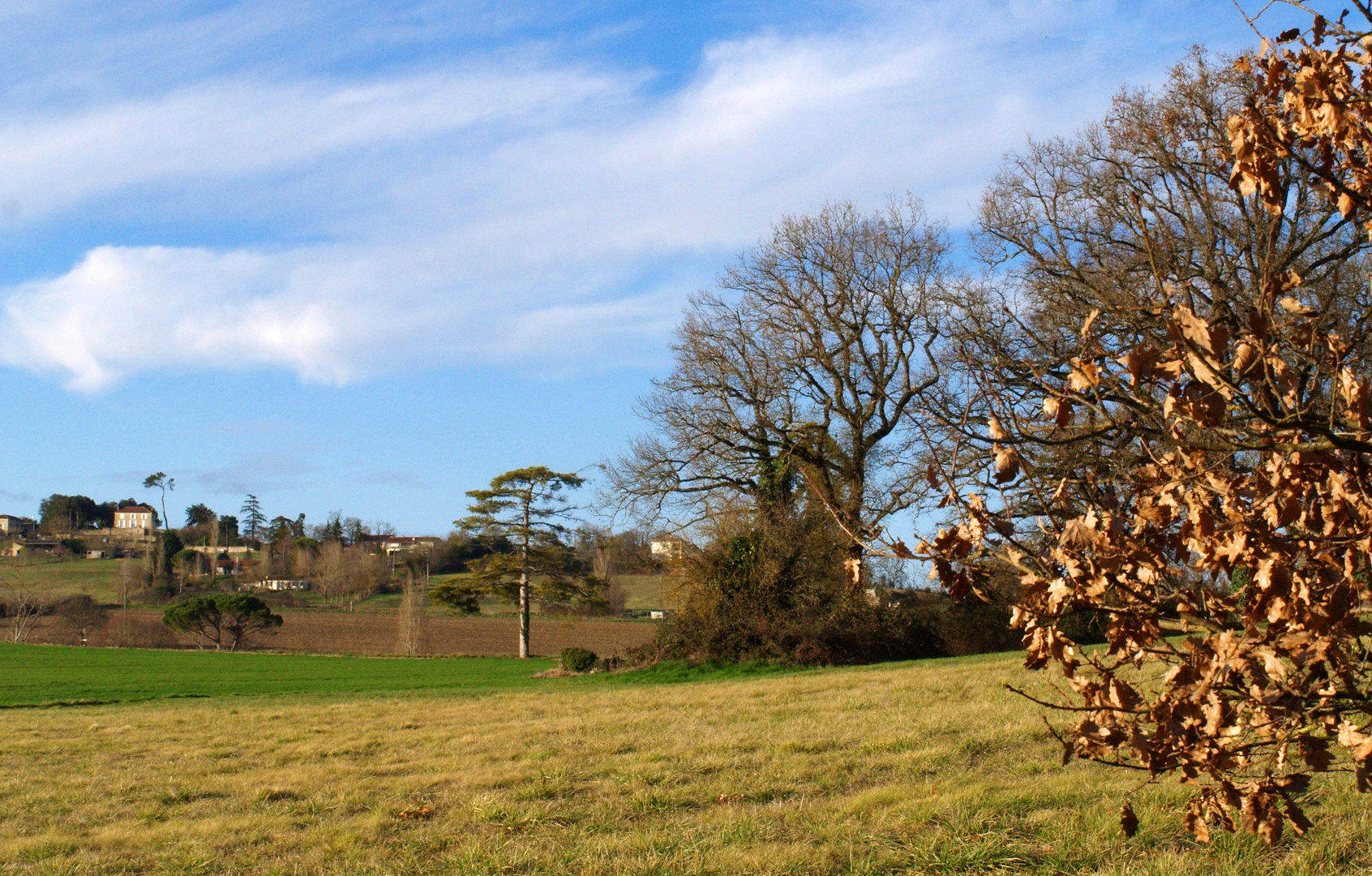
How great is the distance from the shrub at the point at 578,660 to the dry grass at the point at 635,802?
48.6 feet

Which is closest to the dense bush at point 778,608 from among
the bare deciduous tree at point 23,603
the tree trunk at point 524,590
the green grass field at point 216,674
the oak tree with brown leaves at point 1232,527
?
the green grass field at point 216,674

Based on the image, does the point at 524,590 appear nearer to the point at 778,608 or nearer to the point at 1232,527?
the point at 778,608

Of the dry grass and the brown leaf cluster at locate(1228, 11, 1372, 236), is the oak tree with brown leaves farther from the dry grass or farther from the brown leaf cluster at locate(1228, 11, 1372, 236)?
the dry grass

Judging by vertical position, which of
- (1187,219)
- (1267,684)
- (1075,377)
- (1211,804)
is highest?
(1187,219)

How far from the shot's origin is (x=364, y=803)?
687 centimetres

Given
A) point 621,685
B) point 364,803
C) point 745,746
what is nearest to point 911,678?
point 745,746

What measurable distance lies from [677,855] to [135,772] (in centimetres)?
620

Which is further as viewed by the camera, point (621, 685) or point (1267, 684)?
point (621, 685)

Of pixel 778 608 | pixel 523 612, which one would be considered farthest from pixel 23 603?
pixel 778 608

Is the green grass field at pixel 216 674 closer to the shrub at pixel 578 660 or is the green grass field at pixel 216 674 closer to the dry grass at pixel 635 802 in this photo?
the shrub at pixel 578 660

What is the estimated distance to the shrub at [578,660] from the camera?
26234 mm

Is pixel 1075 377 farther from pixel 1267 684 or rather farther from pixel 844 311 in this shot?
pixel 844 311

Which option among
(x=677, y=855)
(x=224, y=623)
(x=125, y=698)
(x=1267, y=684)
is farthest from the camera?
(x=224, y=623)

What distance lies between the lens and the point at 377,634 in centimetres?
5222
